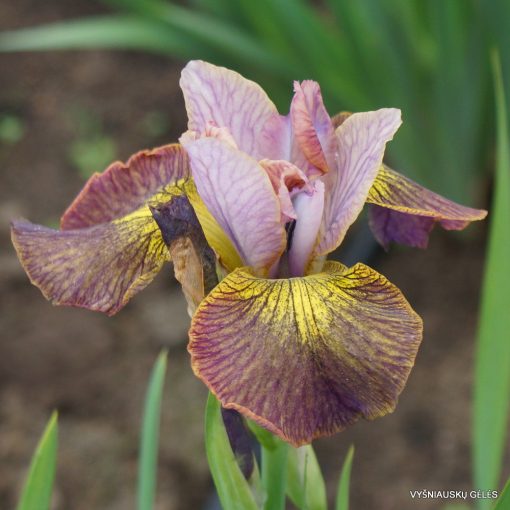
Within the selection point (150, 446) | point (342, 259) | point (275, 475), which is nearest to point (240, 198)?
point (275, 475)

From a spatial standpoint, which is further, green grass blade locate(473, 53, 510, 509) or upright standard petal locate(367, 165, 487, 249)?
green grass blade locate(473, 53, 510, 509)

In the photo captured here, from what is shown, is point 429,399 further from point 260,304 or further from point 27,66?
point 27,66

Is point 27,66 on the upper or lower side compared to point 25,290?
upper

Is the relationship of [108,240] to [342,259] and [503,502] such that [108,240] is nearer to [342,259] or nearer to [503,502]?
[503,502]

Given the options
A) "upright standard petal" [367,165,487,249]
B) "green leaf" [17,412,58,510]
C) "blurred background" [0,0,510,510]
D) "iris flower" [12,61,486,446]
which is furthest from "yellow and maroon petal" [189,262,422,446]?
"blurred background" [0,0,510,510]

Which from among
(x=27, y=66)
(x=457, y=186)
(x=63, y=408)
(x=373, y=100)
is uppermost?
(x=373, y=100)

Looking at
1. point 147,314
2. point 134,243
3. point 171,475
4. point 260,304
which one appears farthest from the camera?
point 147,314

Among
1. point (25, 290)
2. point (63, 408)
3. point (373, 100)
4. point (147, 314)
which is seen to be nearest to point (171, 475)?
point (63, 408)

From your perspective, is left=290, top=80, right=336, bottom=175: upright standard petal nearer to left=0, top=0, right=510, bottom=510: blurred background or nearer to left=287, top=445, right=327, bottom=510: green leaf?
left=287, top=445, right=327, bottom=510: green leaf
